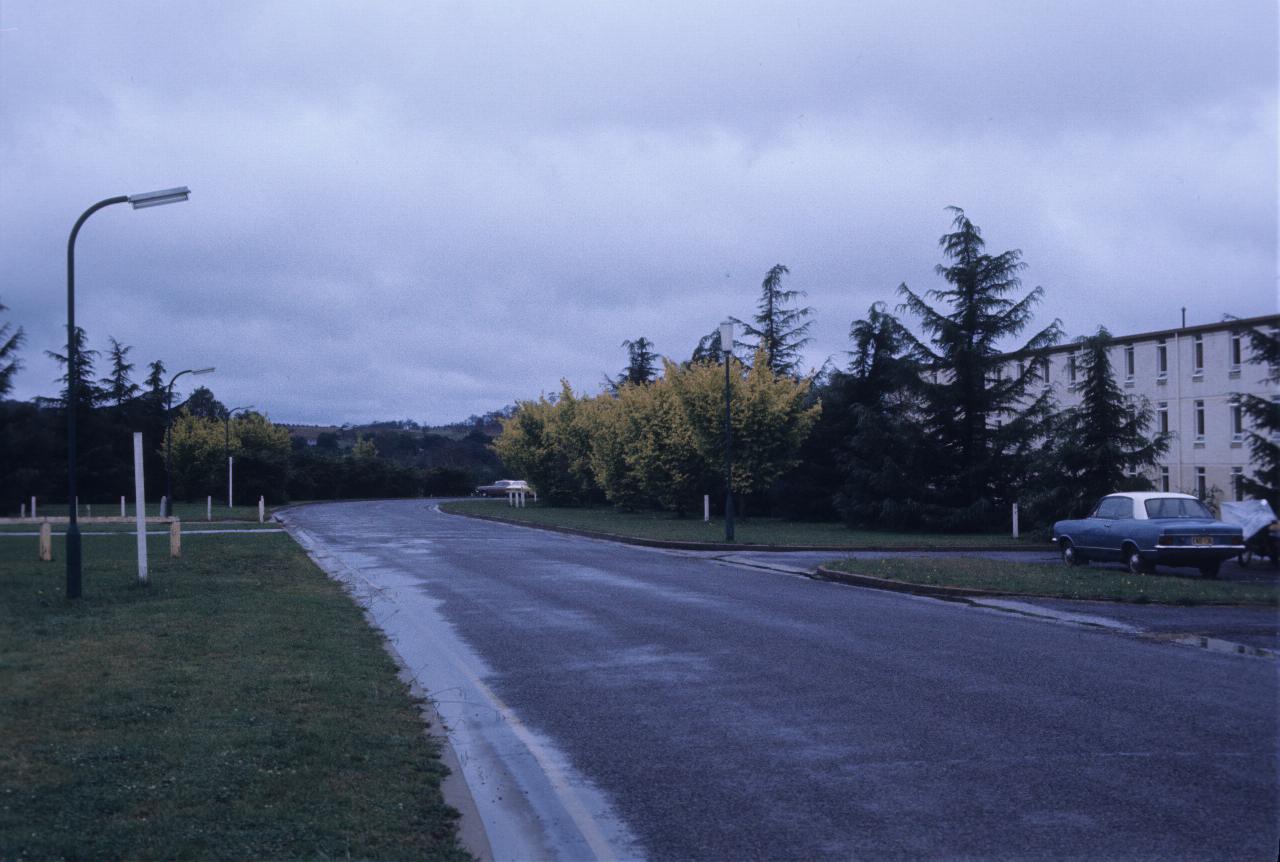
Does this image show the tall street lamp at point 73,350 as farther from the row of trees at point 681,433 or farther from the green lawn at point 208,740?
the row of trees at point 681,433

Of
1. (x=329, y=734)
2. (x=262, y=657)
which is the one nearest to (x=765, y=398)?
(x=262, y=657)

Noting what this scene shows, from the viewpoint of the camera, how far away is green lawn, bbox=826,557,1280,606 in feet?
52.7

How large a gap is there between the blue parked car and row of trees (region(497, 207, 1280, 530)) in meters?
10.9

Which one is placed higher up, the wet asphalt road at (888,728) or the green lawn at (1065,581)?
the wet asphalt road at (888,728)

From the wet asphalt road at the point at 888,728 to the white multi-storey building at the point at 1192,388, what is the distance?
31.3m

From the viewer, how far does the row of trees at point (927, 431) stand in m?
32.9

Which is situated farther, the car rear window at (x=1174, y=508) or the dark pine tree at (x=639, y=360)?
the dark pine tree at (x=639, y=360)

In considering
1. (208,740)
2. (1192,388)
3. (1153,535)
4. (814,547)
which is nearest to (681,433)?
(814,547)

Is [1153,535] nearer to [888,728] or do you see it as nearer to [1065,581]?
[1065,581]

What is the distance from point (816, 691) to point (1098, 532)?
13.8 meters

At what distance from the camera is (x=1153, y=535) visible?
1950 centimetres

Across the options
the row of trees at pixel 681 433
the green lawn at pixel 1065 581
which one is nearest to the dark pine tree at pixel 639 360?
the row of trees at pixel 681 433

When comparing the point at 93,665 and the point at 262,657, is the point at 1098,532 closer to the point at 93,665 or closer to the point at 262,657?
the point at 262,657

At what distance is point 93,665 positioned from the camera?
9891mm
